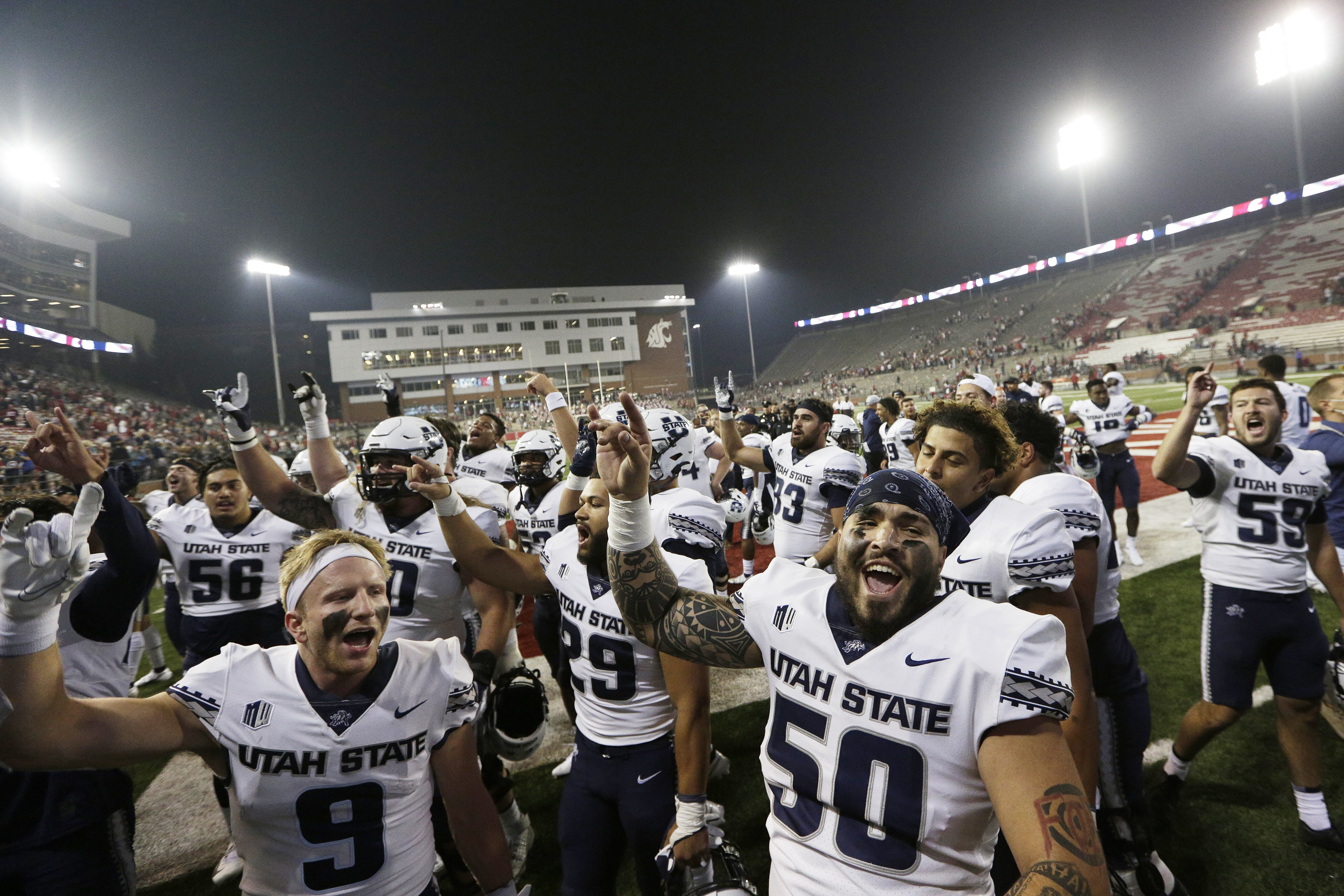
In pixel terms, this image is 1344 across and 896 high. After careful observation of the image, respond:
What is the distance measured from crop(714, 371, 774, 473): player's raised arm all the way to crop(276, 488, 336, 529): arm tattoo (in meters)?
3.71

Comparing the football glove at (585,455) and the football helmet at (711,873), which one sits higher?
the football glove at (585,455)

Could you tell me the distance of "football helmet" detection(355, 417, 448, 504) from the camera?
3482 mm

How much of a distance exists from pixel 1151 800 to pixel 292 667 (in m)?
4.56

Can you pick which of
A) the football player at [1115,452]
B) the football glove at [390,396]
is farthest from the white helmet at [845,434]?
the football glove at [390,396]

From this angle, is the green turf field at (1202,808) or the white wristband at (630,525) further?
the green turf field at (1202,808)

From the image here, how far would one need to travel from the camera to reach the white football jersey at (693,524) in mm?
2934

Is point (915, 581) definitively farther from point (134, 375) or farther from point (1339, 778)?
point (134, 375)

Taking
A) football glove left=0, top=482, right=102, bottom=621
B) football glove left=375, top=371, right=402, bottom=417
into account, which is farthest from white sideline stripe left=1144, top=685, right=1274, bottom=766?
football glove left=375, top=371, right=402, bottom=417

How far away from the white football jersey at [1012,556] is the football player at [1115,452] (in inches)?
275

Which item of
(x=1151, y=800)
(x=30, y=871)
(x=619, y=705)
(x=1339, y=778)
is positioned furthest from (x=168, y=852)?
(x=1339, y=778)

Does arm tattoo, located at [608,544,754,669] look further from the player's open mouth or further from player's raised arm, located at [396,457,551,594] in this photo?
player's raised arm, located at [396,457,551,594]

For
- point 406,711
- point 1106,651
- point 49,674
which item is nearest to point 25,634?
point 49,674

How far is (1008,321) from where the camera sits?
5403cm

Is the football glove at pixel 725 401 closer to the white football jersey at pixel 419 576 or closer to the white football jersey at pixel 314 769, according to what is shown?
the white football jersey at pixel 419 576
